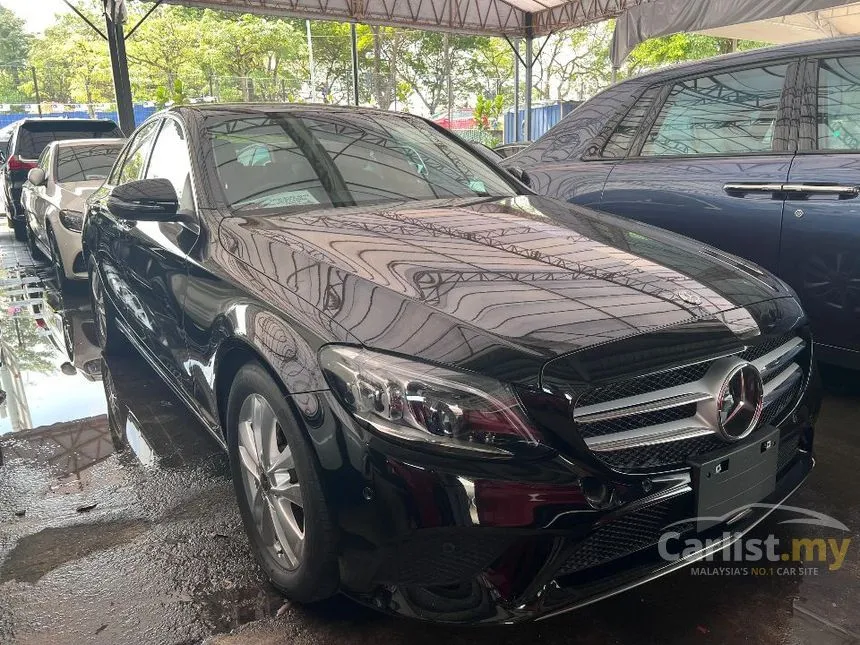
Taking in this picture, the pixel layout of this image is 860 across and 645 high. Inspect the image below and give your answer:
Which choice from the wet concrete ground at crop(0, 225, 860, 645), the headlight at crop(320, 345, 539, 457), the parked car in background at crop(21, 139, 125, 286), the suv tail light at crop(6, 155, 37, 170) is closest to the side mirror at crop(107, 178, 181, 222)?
the wet concrete ground at crop(0, 225, 860, 645)

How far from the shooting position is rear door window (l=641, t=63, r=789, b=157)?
3.24m

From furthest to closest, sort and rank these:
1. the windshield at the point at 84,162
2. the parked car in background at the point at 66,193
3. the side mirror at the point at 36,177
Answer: the windshield at the point at 84,162
the side mirror at the point at 36,177
the parked car in background at the point at 66,193

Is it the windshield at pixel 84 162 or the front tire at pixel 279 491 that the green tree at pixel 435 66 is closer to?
the windshield at pixel 84 162

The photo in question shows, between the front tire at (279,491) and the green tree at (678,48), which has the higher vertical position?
the green tree at (678,48)

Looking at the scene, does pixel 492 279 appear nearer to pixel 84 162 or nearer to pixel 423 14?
pixel 84 162

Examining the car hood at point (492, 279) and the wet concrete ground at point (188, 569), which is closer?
the car hood at point (492, 279)

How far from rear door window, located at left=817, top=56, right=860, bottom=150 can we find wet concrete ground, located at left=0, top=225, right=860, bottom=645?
3.85 feet

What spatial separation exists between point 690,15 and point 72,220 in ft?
23.6

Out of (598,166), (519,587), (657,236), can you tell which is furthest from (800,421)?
(598,166)

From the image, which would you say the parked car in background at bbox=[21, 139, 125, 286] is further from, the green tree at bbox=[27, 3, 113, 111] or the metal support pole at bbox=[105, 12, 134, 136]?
the green tree at bbox=[27, 3, 113, 111]

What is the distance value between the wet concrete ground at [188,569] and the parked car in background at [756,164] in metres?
→ 0.68

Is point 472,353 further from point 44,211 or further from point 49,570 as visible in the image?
point 44,211

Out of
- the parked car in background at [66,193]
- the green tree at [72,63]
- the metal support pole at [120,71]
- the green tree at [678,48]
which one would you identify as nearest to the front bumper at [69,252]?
the parked car in background at [66,193]

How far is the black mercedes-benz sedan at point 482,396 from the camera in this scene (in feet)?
4.91
